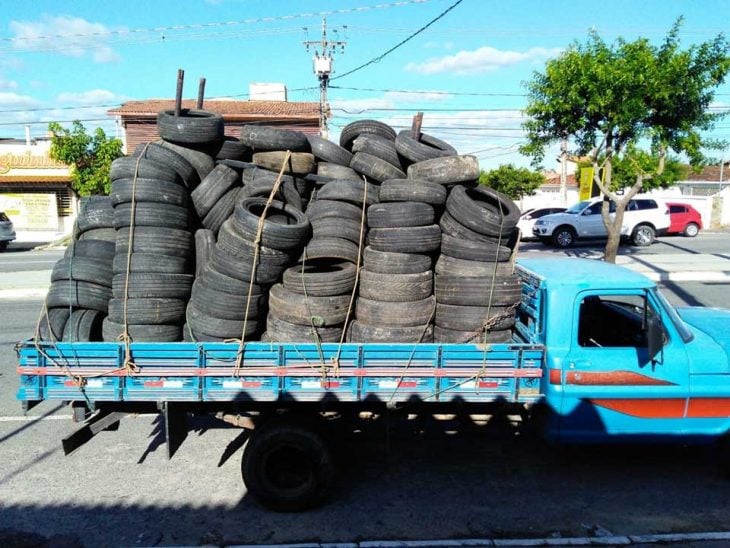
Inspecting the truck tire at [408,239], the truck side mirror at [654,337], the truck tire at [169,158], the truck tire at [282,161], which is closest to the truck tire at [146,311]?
the truck tire at [169,158]

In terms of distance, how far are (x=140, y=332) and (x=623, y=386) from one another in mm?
4118

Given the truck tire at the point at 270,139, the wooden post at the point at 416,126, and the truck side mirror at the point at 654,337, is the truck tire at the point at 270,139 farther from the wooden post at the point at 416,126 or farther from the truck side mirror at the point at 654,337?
the truck side mirror at the point at 654,337

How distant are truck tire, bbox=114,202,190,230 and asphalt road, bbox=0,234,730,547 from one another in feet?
7.16

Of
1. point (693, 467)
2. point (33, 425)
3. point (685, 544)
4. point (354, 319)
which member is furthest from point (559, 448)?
point (33, 425)

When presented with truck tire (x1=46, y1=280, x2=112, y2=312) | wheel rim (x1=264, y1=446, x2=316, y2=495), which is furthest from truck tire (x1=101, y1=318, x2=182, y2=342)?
wheel rim (x1=264, y1=446, x2=316, y2=495)

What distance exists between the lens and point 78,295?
216 inches

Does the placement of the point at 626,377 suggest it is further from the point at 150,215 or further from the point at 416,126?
the point at 150,215

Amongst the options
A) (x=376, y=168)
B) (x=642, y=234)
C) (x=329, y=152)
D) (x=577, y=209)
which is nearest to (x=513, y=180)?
(x=577, y=209)

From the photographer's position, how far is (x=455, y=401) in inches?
179

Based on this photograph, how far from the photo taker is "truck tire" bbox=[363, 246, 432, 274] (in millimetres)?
5254

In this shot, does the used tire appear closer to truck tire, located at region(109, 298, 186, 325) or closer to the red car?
truck tire, located at region(109, 298, 186, 325)

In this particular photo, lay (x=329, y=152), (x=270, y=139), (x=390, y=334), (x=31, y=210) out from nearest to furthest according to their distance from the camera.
Result: (x=390, y=334)
(x=270, y=139)
(x=329, y=152)
(x=31, y=210)

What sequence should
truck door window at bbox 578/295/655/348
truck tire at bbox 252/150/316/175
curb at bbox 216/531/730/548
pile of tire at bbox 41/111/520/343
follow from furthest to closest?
truck tire at bbox 252/150/316/175 < pile of tire at bbox 41/111/520/343 < truck door window at bbox 578/295/655/348 < curb at bbox 216/531/730/548

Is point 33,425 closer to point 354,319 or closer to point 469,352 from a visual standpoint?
point 354,319
